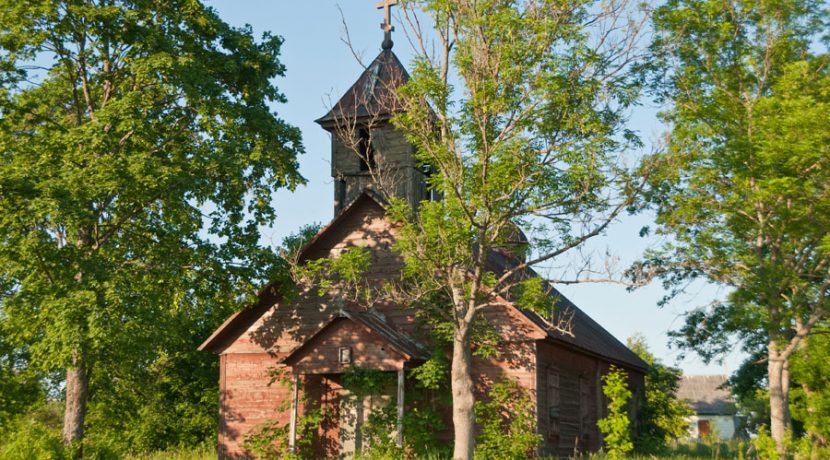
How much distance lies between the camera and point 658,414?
34.5 metres

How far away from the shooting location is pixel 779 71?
23.3m

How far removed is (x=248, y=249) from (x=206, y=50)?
5645 millimetres

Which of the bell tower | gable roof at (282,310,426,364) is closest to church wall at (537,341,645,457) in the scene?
gable roof at (282,310,426,364)

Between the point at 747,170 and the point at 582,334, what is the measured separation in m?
8.20

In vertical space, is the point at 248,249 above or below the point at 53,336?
above

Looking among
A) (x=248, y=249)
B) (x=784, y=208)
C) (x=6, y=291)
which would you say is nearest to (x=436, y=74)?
(x=248, y=249)

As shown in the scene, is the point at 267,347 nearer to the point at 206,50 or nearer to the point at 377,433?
the point at 377,433

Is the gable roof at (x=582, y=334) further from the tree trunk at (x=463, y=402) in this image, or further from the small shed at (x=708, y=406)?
the small shed at (x=708, y=406)

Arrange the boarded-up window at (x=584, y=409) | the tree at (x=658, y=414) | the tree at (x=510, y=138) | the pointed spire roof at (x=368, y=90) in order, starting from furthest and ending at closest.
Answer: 1. the tree at (x=658, y=414)
2. the pointed spire roof at (x=368, y=90)
3. the boarded-up window at (x=584, y=409)
4. the tree at (x=510, y=138)

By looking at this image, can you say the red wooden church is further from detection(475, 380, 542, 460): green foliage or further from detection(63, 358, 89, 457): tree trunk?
detection(63, 358, 89, 457): tree trunk

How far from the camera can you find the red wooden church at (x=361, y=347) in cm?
2156

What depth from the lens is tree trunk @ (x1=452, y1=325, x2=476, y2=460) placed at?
720 inches

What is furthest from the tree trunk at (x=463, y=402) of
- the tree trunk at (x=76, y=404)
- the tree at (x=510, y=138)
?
the tree trunk at (x=76, y=404)

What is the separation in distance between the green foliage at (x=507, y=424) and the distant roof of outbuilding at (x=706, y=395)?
4341 centimetres
